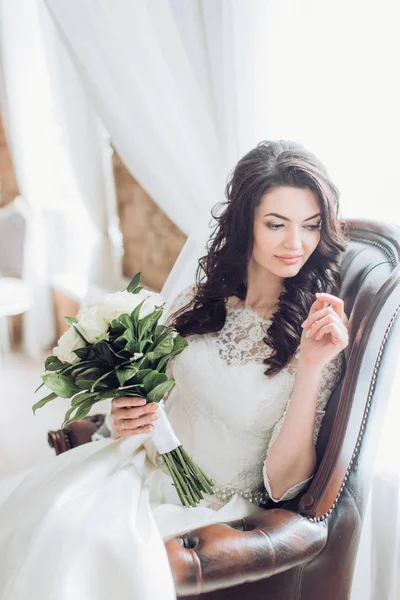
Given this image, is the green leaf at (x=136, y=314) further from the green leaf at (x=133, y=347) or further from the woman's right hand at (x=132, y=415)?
the woman's right hand at (x=132, y=415)

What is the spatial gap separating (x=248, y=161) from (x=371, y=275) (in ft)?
1.25

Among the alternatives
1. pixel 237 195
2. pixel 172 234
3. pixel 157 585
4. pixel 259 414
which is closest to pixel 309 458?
pixel 259 414

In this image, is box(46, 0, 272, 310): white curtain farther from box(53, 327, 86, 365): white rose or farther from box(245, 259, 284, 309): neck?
box(53, 327, 86, 365): white rose

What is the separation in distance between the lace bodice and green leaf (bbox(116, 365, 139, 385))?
0.29m

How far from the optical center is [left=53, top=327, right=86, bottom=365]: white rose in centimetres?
129

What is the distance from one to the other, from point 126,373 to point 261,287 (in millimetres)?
473

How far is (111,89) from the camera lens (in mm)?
2143

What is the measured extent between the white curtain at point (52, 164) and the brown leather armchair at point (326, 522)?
7.73 feet

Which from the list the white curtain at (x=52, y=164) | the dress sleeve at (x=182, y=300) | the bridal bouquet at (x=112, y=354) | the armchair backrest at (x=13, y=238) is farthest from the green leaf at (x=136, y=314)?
the armchair backrest at (x=13, y=238)

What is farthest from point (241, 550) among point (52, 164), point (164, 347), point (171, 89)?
point (52, 164)

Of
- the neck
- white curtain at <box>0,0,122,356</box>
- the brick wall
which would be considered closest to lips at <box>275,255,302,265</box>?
the neck

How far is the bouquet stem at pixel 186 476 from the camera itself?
1410mm

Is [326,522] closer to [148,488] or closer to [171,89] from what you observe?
[148,488]

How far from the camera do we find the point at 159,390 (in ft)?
4.42
